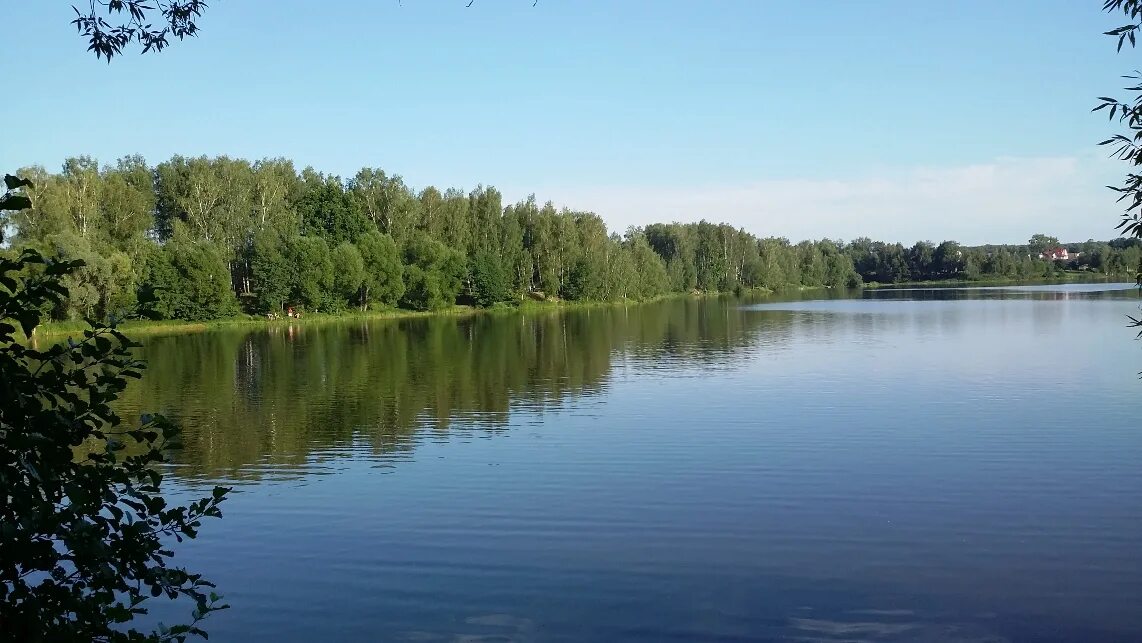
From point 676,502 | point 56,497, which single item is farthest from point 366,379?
point 56,497

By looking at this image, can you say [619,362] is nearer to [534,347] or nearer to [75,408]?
[534,347]

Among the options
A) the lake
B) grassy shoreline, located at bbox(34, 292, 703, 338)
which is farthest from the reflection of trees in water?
grassy shoreline, located at bbox(34, 292, 703, 338)

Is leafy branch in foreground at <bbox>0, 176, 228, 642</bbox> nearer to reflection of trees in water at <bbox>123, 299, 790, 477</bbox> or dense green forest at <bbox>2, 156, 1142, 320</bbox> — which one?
reflection of trees in water at <bbox>123, 299, 790, 477</bbox>

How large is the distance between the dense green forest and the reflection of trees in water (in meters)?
7.39

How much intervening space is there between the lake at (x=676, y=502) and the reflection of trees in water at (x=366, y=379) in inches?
6.7

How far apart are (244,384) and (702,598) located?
2072cm

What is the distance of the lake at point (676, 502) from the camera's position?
8.34m

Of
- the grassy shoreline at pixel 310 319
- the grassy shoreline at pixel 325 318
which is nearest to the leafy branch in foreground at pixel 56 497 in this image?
the grassy shoreline at pixel 325 318

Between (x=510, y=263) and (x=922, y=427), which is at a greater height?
(x=510, y=263)

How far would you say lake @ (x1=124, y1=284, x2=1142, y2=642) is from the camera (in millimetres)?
8336

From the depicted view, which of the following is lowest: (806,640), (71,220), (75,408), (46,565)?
(806,640)

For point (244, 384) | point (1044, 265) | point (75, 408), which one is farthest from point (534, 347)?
point (1044, 265)

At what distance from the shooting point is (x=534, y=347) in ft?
125

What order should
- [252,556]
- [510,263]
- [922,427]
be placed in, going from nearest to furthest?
[252,556] → [922,427] → [510,263]
